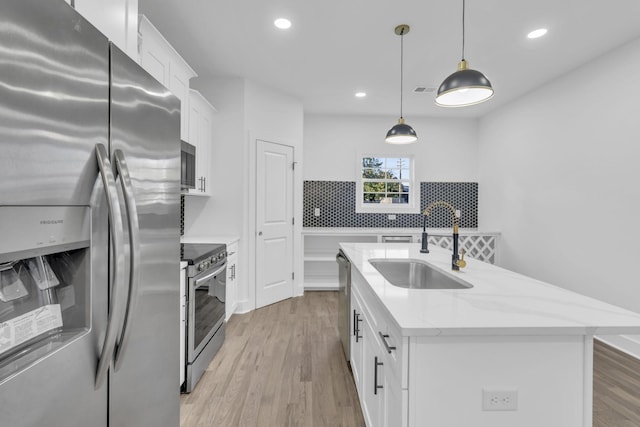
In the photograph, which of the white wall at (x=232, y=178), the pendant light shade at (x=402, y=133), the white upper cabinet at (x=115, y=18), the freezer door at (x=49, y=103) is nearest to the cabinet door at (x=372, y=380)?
the freezer door at (x=49, y=103)

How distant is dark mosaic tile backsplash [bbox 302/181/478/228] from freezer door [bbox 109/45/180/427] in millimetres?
3837

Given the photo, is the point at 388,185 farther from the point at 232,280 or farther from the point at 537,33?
the point at 232,280

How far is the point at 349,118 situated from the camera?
5.15m

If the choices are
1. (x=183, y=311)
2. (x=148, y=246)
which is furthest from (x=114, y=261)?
(x=183, y=311)

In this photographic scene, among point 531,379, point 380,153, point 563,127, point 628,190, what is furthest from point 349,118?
point 531,379

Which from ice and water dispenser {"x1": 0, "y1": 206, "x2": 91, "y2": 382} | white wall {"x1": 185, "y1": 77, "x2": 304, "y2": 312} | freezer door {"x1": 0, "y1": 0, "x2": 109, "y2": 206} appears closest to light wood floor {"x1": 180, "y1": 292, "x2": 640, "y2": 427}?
white wall {"x1": 185, "y1": 77, "x2": 304, "y2": 312}

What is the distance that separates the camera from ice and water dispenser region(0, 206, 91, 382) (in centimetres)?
61

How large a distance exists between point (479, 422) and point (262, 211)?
315 cm

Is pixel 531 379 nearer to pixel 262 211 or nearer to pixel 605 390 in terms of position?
pixel 605 390

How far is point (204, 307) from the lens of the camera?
88.7 inches

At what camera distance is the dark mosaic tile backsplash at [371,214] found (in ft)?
16.7

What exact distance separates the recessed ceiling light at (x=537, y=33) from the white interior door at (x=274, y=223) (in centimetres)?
271

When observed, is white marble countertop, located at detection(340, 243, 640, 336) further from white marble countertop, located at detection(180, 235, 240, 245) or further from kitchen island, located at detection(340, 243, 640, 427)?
white marble countertop, located at detection(180, 235, 240, 245)

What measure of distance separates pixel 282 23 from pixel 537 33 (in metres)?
2.16
